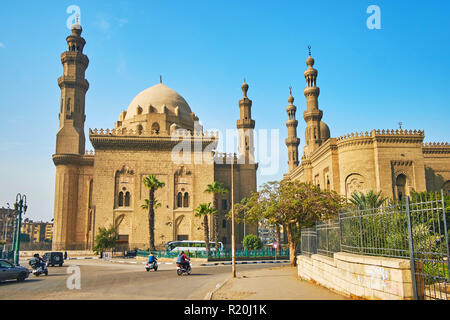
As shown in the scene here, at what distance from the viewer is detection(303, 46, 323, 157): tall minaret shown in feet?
139

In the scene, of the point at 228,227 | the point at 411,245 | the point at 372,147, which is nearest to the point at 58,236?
the point at 228,227

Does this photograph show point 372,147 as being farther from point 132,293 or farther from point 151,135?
point 132,293

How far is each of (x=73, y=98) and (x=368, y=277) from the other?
40.8m

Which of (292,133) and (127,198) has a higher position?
(292,133)

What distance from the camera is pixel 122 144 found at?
1571 inches

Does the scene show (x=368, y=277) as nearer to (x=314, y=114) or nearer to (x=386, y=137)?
(x=386, y=137)

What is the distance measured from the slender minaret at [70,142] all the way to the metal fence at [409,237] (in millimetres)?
35870

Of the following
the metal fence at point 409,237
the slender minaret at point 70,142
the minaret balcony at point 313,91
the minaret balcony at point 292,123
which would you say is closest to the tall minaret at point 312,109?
the minaret balcony at point 313,91

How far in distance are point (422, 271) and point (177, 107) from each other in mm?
41601

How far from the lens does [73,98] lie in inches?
1663

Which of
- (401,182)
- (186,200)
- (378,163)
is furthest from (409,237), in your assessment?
(186,200)

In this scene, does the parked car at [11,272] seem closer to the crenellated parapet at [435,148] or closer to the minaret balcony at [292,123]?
the crenellated parapet at [435,148]

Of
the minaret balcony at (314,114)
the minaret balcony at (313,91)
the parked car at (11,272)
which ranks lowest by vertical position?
the parked car at (11,272)

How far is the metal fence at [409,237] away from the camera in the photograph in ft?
21.6
